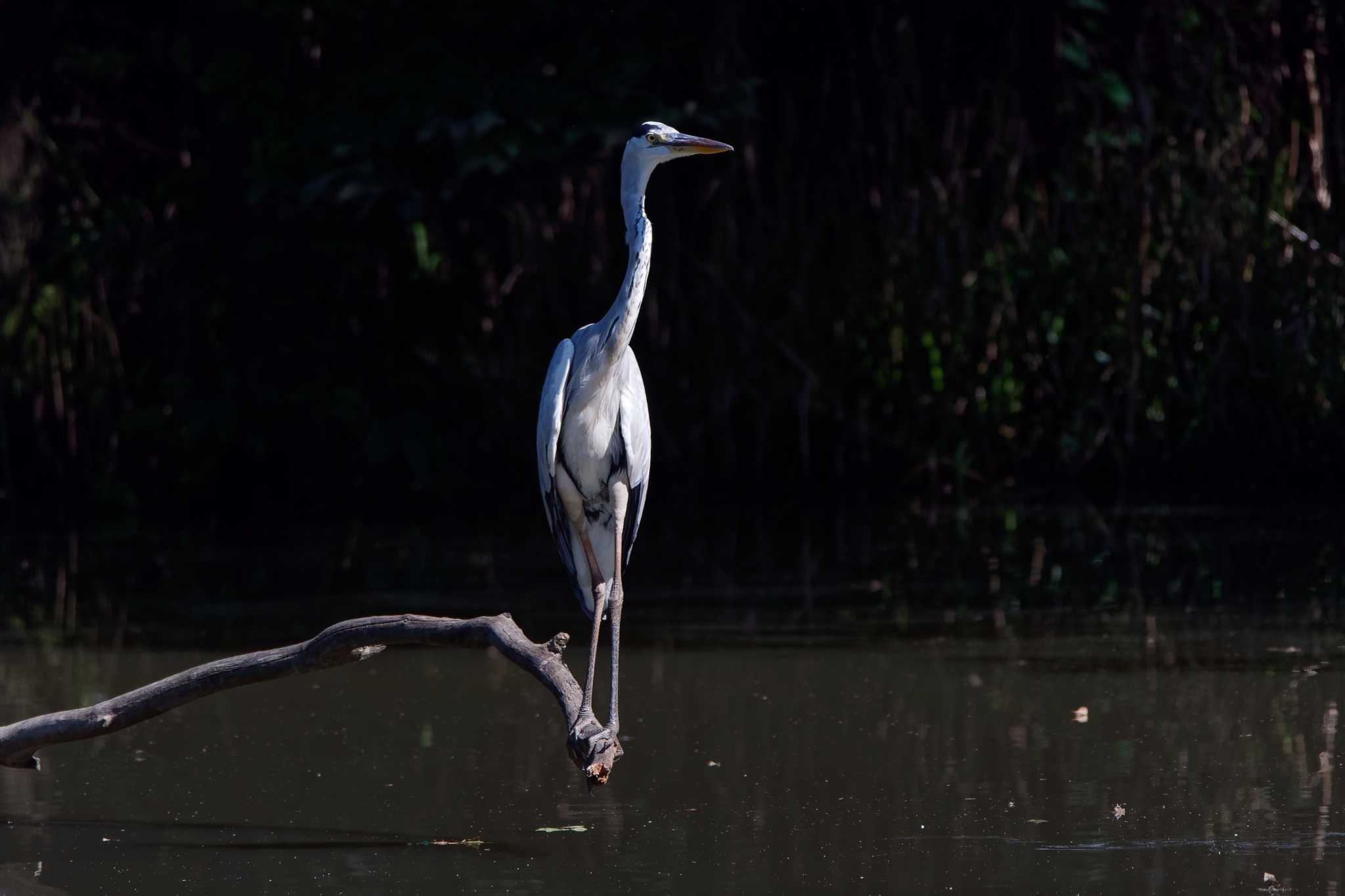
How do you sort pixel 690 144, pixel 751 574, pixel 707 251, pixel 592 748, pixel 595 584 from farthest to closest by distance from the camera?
1. pixel 707 251
2. pixel 751 574
3. pixel 595 584
4. pixel 690 144
5. pixel 592 748

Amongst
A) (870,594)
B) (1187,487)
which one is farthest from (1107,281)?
(870,594)

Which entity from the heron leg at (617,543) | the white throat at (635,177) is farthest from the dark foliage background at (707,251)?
the heron leg at (617,543)

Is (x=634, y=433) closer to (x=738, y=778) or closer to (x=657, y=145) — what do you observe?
(x=657, y=145)

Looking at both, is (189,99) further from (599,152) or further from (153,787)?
(153,787)

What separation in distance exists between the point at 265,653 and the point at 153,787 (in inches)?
27.1

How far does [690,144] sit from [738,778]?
1.73 metres

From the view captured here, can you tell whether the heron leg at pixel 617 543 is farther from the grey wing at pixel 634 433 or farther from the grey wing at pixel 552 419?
the grey wing at pixel 552 419

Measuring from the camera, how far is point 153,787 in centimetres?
527

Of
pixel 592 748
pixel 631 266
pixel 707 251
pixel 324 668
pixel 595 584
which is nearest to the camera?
pixel 592 748

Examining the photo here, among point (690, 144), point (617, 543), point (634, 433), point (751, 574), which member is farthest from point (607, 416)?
point (751, 574)

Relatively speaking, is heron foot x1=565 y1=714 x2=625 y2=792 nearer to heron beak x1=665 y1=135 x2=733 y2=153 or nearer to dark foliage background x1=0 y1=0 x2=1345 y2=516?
heron beak x1=665 y1=135 x2=733 y2=153

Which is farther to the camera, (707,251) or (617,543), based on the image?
(707,251)

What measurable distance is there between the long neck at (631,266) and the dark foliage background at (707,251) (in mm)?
4637

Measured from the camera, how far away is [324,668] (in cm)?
477
